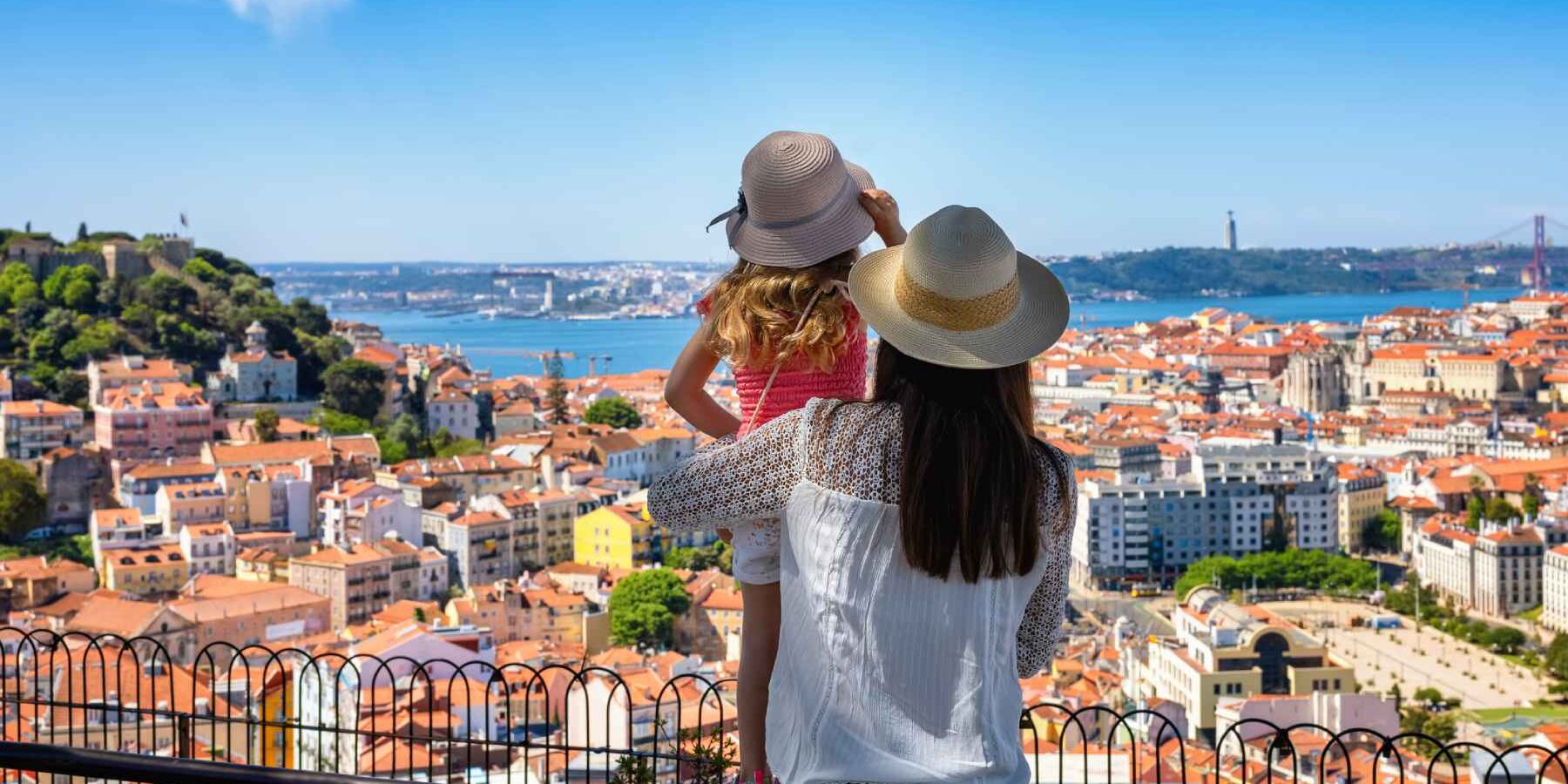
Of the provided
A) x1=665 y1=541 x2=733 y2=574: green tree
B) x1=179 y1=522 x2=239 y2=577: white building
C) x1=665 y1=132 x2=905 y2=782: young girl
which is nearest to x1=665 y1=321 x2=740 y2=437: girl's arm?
x1=665 y1=132 x2=905 y2=782: young girl

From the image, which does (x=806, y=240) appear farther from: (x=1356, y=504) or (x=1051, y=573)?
(x=1356, y=504)

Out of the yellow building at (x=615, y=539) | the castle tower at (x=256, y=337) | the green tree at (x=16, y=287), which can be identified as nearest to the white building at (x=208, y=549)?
the yellow building at (x=615, y=539)

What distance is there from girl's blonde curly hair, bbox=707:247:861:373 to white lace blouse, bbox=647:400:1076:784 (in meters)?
0.18

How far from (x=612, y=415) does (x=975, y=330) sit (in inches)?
953

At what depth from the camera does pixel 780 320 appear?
4.21 ft

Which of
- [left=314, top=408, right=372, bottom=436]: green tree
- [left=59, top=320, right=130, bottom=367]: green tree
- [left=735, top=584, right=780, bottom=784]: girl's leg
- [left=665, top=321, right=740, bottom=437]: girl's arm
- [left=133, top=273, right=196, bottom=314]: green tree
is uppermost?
[left=133, top=273, right=196, bottom=314]: green tree

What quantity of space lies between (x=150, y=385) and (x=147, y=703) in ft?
50.7

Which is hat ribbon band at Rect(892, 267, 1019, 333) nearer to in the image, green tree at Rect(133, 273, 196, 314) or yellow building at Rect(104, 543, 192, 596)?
yellow building at Rect(104, 543, 192, 596)

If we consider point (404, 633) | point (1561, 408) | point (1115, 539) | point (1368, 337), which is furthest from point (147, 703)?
point (1368, 337)

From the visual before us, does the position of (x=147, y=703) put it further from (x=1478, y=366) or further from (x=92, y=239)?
(x=1478, y=366)

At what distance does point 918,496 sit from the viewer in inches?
40.8

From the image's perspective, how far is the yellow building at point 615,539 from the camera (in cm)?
1628

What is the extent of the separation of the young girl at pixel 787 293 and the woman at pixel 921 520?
0.56 ft

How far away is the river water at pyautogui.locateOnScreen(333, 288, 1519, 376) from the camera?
52.3 meters
